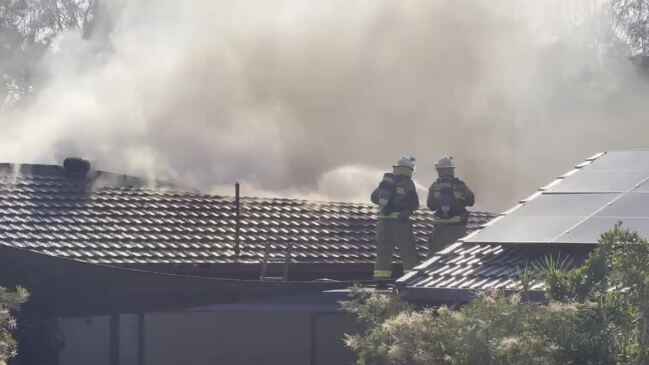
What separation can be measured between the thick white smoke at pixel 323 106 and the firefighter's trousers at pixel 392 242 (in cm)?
590

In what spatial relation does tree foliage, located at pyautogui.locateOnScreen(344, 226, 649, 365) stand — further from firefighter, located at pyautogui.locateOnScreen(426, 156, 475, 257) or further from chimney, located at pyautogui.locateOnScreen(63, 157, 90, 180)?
chimney, located at pyautogui.locateOnScreen(63, 157, 90, 180)

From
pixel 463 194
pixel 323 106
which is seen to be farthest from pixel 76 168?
pixel 463 194

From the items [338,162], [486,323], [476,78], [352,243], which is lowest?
[486,323]

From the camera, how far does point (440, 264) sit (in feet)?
45.9

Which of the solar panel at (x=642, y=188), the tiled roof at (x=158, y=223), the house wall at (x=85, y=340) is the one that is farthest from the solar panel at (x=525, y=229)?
the tiled roof at (x=158, y=223)

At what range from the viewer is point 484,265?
13.6 m

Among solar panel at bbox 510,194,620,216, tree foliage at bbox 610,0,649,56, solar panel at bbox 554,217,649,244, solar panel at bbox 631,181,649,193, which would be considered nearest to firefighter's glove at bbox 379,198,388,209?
solar panel at bbox 510,194,620,216

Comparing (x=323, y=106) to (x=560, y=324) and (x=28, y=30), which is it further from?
(x=28, y=30)

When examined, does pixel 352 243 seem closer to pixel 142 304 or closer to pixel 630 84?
pixel 142 304

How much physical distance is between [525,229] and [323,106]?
39.3ft

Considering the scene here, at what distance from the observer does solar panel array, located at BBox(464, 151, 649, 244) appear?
523 inches

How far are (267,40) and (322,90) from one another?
1.44 metres

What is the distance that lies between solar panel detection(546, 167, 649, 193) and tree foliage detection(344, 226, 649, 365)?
4.26 metres

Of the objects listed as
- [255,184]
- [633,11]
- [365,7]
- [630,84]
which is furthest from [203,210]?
[633,11]
